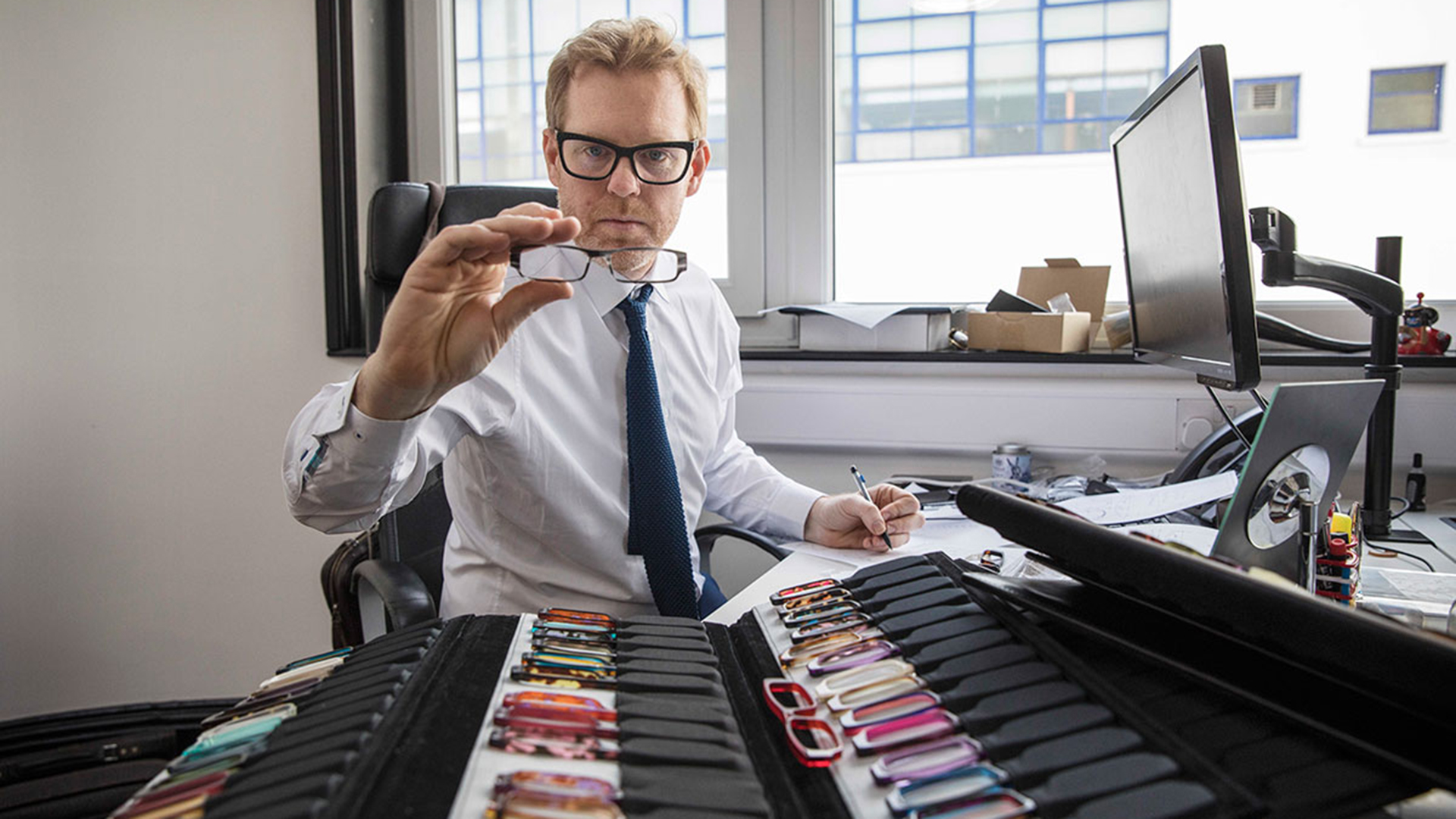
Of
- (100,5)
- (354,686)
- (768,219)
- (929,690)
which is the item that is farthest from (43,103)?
(929,690)

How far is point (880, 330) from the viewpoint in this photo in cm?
195

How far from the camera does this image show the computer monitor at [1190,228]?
2.99ft

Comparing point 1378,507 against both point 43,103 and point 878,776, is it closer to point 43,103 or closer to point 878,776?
point 878,776

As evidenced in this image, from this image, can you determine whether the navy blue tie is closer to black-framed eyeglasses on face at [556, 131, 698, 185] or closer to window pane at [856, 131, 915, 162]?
black-framed eyeglasses on face at [556, 131, 698, 185]

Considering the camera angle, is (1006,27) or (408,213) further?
(1006,27)

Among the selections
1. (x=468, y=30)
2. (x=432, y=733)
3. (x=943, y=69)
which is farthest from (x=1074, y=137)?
(x=432, y=733)

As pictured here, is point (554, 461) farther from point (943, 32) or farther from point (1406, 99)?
point (1406, 99)

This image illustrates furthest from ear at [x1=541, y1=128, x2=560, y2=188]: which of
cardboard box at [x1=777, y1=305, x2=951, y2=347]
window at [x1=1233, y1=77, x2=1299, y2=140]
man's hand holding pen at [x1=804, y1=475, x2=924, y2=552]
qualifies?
window at [x1=1233, y1=77, x2=1299, y2=140]

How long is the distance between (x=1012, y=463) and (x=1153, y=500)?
526mm

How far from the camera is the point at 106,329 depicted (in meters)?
2.34

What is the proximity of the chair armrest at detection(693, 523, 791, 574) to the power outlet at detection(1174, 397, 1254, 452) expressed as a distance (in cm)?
83

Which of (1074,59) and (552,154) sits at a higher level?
(1074,59)

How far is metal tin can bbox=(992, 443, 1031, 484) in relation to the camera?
177 cm

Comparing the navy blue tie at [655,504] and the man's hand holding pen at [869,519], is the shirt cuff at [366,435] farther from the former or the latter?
the man's hand holding pen at [869,519]
